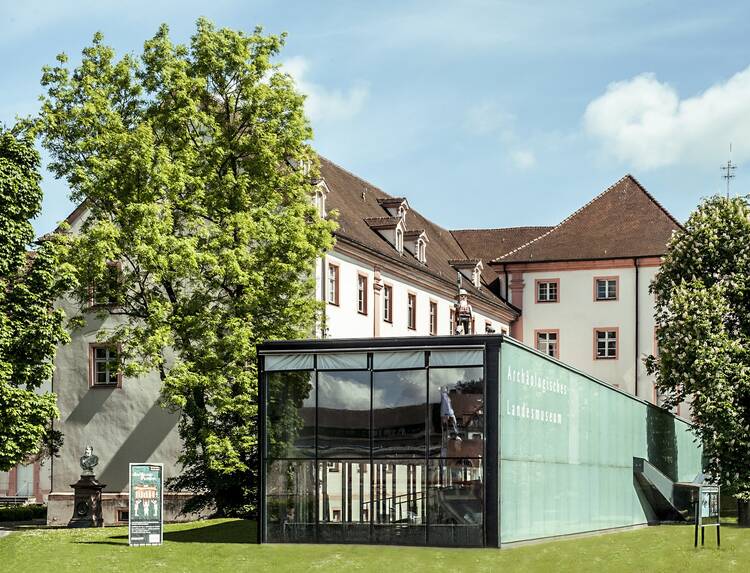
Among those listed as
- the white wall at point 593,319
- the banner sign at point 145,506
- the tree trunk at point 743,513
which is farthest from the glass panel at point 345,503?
the white wall at point 593,319

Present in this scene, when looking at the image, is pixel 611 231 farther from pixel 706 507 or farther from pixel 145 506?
pixel 145 506

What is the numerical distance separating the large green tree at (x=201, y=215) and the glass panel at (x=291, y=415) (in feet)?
23.4

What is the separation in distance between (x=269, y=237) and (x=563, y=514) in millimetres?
11913

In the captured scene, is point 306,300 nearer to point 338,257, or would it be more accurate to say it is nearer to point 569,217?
point 338,257

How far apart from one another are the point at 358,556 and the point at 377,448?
2.86m

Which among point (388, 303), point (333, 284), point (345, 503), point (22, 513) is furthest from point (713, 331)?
point (22, 513)

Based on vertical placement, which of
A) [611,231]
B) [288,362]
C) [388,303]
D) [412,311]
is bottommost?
[288,362]

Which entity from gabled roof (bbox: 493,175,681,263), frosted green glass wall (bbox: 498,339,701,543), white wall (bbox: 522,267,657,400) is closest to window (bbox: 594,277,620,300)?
white wall (bbox: 522,267,657,400)

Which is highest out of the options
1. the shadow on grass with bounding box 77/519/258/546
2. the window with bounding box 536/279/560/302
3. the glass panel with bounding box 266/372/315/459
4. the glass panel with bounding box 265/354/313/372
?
the window with bounding box 536/279/560/302

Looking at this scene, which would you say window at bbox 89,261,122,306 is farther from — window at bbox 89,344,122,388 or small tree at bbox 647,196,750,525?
small tree at bbox 647,196,750,525

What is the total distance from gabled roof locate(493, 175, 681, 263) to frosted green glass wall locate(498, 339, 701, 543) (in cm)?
2669

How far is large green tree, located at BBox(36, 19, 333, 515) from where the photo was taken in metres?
36.3

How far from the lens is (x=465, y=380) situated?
89.1 feet

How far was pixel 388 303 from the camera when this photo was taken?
55000 millimetres
